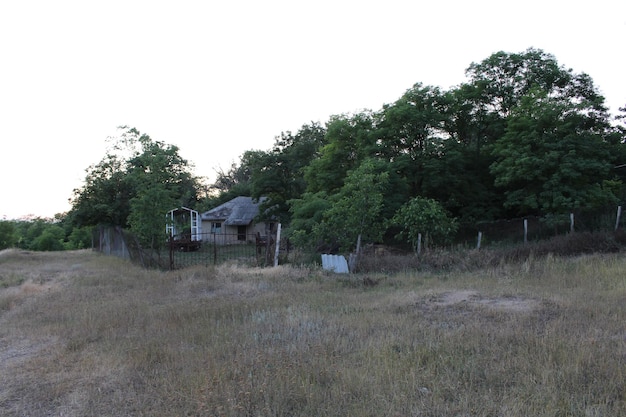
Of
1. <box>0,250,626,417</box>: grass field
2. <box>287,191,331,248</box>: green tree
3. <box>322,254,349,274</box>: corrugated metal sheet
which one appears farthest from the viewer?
<box>287,191,331,248</box>: green tree

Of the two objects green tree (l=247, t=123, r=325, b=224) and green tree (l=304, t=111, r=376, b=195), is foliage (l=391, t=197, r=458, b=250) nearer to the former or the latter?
green tree (l=304, t=111, r=376, b=195)

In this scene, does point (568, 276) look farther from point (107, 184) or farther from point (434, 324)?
point (107, 184)

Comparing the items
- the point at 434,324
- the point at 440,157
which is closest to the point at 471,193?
the point at 440,157

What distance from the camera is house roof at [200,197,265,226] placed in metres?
40.6

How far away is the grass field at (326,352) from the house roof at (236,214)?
30.3 meters

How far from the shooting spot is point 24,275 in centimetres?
1558

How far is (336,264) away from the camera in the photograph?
1433 centimetres

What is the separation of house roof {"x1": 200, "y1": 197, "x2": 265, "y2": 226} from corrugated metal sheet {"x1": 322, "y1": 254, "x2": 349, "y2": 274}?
2614 centimetres

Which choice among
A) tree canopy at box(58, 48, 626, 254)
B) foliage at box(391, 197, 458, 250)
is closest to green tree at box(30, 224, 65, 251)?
tree canopy at box(58, 48, 626, 254)

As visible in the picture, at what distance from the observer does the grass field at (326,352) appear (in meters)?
4.01

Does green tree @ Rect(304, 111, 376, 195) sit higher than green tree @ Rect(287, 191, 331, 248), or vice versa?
green tree @ Rect(304, 111, 376, 195)

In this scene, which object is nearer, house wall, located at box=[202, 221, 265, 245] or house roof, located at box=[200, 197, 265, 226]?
house wall, located at box=[202, 221, 265, 245]

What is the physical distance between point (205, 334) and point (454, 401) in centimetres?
370

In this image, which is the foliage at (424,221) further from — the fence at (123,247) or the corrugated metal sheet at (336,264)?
the fence at (123,247)
